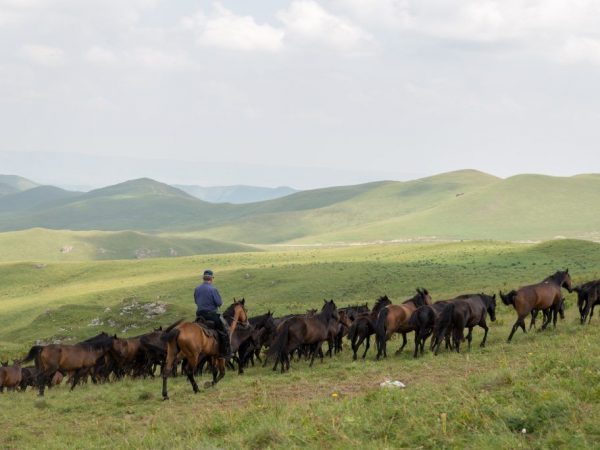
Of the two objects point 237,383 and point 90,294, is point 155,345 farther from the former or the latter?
point 90,294

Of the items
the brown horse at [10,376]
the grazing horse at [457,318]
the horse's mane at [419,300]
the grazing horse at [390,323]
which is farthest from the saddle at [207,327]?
the brown horse at [10,376]

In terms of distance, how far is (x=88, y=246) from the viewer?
159 meters

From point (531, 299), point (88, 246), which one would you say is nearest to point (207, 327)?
point (531, 299)

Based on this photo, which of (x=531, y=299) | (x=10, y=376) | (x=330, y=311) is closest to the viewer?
(x=531, y=299)

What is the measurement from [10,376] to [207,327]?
1054cm

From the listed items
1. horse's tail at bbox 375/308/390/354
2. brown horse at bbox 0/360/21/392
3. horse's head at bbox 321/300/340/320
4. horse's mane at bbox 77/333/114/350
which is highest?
horse's head at bbox 321/300/340/320

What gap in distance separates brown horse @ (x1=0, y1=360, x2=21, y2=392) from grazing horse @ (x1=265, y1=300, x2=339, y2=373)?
10220 millimetres

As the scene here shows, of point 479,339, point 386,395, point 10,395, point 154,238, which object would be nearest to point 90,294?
point 10,395

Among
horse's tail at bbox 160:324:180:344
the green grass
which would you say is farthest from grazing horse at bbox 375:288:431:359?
horse's tail at bbox 160:324:180:344

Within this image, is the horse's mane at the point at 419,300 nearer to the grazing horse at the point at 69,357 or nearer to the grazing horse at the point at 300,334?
the grazing horse at the point at 300,334

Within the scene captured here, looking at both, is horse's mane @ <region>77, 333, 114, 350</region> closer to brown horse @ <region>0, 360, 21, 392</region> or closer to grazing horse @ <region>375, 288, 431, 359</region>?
brown horse @ <region>0, 360, 21, 392</region>

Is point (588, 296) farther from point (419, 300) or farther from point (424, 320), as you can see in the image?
point (424, 320)

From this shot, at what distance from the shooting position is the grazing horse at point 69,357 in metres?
19.9

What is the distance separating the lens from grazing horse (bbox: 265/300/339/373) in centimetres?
1895
